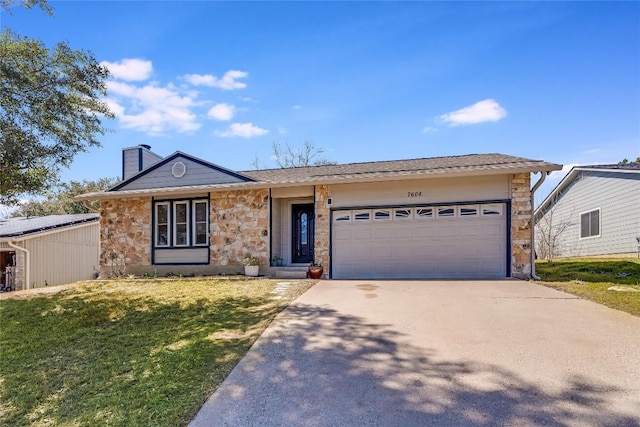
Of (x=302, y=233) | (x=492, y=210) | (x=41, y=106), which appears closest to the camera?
(x=41, y=106)

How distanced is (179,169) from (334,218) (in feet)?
18.0

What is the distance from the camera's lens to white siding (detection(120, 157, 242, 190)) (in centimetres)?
1169

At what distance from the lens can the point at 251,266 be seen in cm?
1070

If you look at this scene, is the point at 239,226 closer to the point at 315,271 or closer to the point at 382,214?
the point at 315,271

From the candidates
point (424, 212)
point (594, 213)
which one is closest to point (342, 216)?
point (424, 212)

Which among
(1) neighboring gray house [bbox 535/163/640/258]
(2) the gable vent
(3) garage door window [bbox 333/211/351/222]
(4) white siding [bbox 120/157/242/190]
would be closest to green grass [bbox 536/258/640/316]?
(1) neighboring gray house [bbox 535/163/640/258]

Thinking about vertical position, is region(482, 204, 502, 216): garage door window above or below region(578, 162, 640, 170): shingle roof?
below

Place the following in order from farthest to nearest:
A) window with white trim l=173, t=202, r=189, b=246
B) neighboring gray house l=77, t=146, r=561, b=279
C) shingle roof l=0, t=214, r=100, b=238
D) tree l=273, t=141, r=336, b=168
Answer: tree l=273, t=141, r=336, b=168 → shingle roof l=0, t=214, r=100, b=238 → window with white trim l=173, t=202, r=189, b=246 → neighboring gray house l=77, t=146, r=561, b=279

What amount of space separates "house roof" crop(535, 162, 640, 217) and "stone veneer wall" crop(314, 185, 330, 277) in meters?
11.0

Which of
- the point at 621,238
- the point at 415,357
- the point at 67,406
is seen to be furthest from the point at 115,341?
the point at 621,238

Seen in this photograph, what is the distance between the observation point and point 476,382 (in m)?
3.41

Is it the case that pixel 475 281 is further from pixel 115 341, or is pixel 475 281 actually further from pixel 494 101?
pixel 115 341

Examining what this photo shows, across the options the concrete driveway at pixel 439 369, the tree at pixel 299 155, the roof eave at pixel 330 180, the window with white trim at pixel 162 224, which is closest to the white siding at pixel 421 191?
the roof eave at pixel 330 180

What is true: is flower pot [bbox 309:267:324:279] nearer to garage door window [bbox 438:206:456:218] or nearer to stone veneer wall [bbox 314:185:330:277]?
stone veneer wall [bbox 314:185:330:277]
